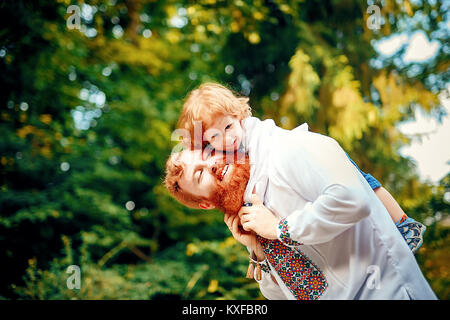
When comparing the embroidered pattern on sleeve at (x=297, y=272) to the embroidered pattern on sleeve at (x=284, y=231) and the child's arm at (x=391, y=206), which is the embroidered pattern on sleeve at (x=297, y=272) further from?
the child's arm at (x=391, y=206)

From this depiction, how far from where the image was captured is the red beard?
4.46 feet

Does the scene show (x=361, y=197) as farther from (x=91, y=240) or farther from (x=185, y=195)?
(x=91, y=240)

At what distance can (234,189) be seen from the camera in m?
1.36

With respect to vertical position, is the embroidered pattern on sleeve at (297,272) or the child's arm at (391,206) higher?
the child's arm at (391,206)

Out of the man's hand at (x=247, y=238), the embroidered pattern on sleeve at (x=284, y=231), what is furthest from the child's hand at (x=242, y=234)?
the embroidered pattern on sleeve at (x=284, y=231)

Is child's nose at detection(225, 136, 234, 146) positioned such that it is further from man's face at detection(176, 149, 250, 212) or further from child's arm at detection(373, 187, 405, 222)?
child's arm at detection(373, 187, 405, 222)

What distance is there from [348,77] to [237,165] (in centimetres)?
279

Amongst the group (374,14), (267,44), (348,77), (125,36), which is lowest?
(348,77)

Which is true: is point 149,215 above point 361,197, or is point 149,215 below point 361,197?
above

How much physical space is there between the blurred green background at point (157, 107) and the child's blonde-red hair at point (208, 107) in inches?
97.8

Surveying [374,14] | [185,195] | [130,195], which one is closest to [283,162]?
[185,195]

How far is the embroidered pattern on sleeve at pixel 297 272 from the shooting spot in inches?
50.3

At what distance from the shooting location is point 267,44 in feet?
14.8

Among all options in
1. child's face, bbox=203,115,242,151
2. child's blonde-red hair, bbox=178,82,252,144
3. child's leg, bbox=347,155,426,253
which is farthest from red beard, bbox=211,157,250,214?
child's leg, bbox=347,155,426,253
